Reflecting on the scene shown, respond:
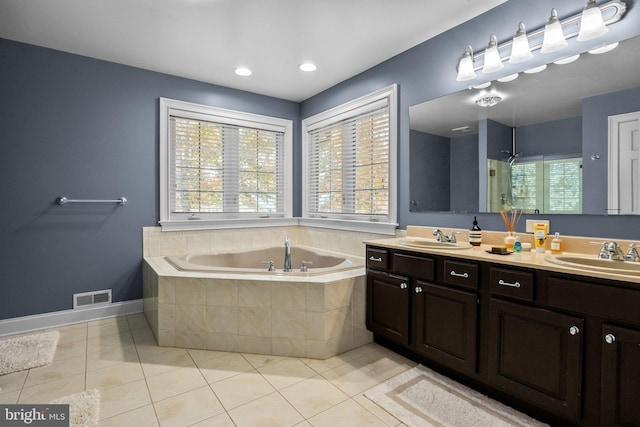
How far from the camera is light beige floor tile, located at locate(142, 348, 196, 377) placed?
217cm

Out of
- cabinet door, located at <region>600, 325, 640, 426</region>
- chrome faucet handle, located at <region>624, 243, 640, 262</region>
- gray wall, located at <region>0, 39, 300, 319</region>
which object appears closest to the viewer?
cabinet door, located at <region>600, 325, 640, 426</region>

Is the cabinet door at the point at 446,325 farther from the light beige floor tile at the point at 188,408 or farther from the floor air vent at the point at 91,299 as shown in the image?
the floor air vent at the point at 91,299

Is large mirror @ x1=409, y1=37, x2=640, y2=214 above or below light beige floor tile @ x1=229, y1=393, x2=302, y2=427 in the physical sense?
above

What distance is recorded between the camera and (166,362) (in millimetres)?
2275

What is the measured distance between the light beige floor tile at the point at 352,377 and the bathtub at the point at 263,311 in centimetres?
19

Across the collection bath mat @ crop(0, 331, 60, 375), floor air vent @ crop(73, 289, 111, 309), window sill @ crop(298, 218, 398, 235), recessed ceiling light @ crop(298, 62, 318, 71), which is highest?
recessed ceiling light @ crop(298, 62, 318, 71)

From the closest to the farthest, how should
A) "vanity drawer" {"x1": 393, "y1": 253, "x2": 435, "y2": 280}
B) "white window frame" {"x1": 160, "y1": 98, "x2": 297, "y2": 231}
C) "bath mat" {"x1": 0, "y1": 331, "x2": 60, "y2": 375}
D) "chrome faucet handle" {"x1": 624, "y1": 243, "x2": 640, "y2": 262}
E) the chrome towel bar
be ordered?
"chrome faucet handle" {"x1": 624, "y1": 243, "x2": 640, "y2": 262} < "vanity drawer" {"x1": 393, "y1": 253, "x2": 435, "y2": 280} < "bath mat" {"x1": 0, "y1": 331, "x2": 60, "y2": 375} < the chrome towel bar < "white window frame" {"x1": 160, "y1": 98, "x2": 297, "y2": 231}

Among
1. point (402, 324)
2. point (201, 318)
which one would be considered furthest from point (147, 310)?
point (402, 324)

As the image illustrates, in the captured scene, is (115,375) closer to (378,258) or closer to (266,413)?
(266,413)

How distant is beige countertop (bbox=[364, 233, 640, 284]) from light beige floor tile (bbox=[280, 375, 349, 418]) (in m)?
0.99

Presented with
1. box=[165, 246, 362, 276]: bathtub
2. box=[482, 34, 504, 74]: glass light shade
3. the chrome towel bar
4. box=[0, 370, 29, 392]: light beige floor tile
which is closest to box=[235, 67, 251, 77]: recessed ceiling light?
the chrome towel bar

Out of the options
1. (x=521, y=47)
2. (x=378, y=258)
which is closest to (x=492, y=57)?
(x=521, y=47)

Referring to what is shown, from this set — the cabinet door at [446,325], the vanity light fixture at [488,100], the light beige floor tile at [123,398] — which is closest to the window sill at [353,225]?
the cabinet door at [446,325]

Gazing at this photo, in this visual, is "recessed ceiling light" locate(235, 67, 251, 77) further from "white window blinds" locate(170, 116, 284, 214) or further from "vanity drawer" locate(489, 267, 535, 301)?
"vanity drawer" locate(489, 267, 535, 301)
